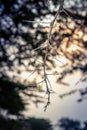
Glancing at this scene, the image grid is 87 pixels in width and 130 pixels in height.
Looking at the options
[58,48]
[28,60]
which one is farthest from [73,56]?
[28,60]

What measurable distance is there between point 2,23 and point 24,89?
1.54 ft

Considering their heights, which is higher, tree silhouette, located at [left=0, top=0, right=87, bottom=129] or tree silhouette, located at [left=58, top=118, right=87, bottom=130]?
tree silhouette, located at [left=0, top=0, right=87, bottom=129]

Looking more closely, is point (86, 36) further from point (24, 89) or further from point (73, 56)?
point (24, 89)

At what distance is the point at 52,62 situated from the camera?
233 centimetres

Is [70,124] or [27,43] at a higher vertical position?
[27,43]

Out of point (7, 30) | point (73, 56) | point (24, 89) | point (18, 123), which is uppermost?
point (7, 30)

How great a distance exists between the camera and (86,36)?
2355 millimetres

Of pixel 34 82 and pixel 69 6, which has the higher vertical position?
pixel 69 6

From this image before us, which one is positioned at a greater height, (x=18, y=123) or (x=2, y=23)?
(x=2, y=23)

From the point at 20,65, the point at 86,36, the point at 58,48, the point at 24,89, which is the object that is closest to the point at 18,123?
the point at 24,89

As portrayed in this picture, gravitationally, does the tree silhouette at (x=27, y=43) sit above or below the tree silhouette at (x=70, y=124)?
above

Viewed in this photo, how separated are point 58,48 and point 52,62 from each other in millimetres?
103

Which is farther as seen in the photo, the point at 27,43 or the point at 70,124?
the point at 27,43

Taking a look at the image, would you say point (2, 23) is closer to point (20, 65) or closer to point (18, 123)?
point (20, 65)
